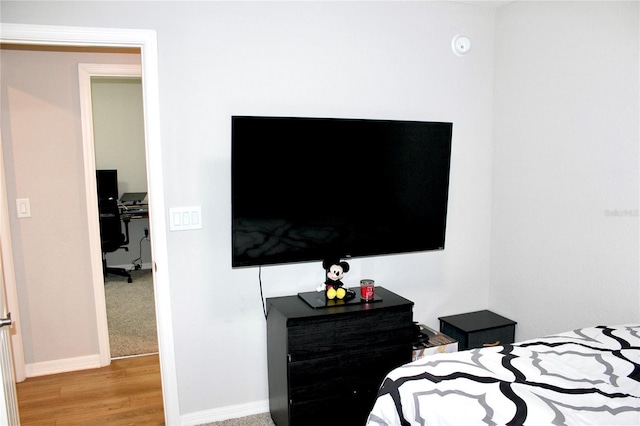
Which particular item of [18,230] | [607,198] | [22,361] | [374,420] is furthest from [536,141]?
[22,361]

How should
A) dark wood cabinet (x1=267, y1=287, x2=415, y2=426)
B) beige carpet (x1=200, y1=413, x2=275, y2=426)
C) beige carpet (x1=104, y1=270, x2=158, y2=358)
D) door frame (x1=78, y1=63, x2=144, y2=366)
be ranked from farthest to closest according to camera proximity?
beige carpet (x1=104, y1=270, x2=158, y2=358), door frame (x1=78, y1=63, x2=144, y2=366), beige carpet (x1=200, y1=413, x2=275, y2=426), dark wood cabinet (x1=267, y1=287, x2=415, y2=426)

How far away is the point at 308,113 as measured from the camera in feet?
8.69

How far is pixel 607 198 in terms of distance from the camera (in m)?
2.41

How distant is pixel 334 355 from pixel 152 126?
149 centimetres

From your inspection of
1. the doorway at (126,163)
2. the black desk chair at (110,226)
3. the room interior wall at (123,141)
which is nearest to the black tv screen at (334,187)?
the doorway at (126,163)

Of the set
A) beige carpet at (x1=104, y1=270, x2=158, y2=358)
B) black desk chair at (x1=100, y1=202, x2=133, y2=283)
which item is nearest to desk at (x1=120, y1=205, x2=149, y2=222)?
black desk chair at (x1=100, y1=202, x2=133, y2=283)

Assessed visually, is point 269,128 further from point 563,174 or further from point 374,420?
point 563,174

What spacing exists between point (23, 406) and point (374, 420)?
2.36 m

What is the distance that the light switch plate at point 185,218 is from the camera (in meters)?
2.45

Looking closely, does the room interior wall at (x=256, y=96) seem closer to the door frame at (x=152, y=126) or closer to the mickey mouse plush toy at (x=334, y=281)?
the door frame at (x=152, y=126)

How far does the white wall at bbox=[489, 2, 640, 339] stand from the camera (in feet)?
7.63

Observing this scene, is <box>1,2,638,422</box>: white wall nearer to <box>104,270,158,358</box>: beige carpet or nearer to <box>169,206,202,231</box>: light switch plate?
<box>169,206,202,231</box>: light switch plate

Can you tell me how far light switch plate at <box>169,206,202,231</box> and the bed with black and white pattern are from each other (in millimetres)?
1321

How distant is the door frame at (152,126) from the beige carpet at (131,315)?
120 cm
